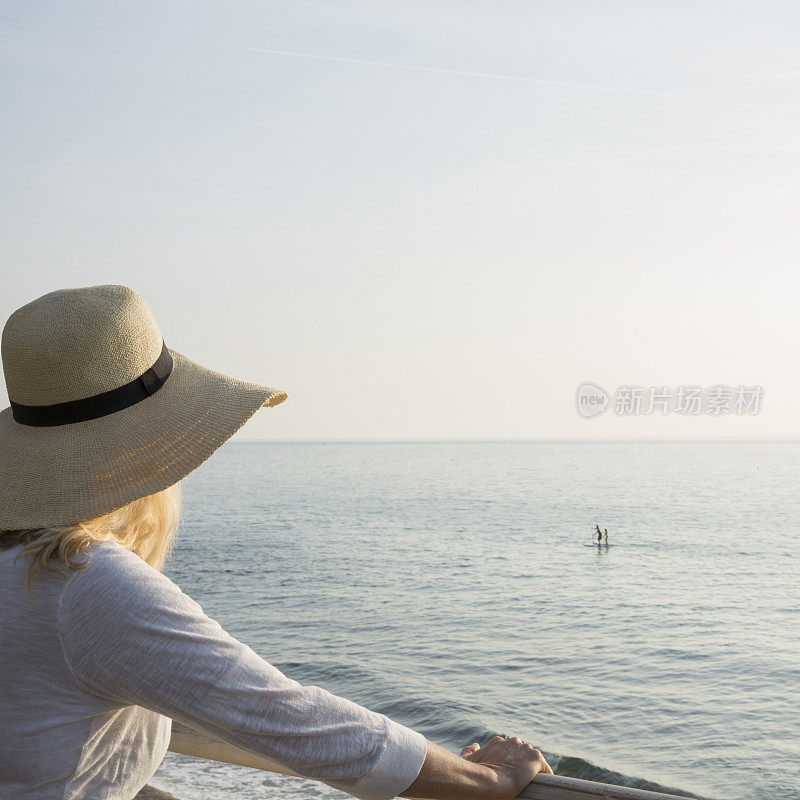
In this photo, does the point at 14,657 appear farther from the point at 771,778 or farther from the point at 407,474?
the point at 407,474

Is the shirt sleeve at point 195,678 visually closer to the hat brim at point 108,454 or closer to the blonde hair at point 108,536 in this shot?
the blonde hair at point 108,536

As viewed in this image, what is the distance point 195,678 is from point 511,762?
62cm

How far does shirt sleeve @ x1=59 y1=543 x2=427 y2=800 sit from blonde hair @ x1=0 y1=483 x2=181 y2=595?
0.04m

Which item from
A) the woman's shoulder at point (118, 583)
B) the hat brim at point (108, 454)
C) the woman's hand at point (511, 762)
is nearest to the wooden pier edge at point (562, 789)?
the woman's hand at point (511, 762)

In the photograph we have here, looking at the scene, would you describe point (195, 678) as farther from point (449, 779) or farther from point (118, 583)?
point (449, 779)

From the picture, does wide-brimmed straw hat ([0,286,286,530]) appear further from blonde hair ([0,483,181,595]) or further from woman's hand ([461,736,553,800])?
woman's hand ([461,736,553,800])

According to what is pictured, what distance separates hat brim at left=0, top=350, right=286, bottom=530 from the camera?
1348 mm

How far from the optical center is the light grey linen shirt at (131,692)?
1156 millimetres

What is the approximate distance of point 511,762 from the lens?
1455 millimetres

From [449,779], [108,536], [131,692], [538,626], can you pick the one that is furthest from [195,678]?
[538,626]

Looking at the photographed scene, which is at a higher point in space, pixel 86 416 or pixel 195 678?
pixel 86 416

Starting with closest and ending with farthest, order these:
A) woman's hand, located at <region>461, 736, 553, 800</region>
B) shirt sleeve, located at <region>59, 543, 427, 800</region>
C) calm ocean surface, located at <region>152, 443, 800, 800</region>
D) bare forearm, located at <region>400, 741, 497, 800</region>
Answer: shirt sleeve, located at <region>59, 543, 427, 800</region>, bare forearm, located at <region>400, 741, 497, 800</region>, woman's hand, located at <region>461, 736, 553, 800</region>, calm ocean surface, located at <region>152, 443, 800, 800</region>

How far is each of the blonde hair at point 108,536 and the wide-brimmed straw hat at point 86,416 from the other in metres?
0.04

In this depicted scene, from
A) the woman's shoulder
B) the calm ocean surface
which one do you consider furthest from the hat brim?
the calm ocean surface
